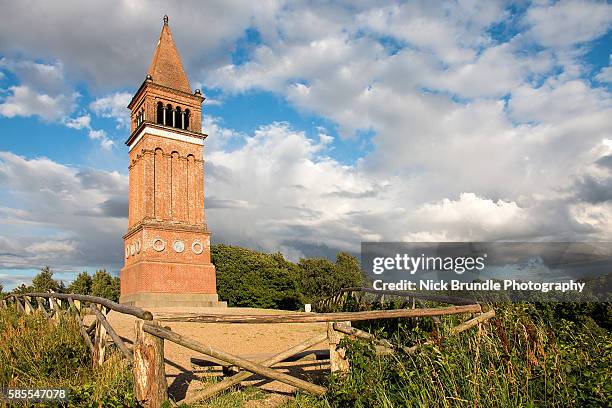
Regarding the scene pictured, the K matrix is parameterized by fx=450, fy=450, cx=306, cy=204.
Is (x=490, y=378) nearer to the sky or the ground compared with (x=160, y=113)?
nearer to the ground

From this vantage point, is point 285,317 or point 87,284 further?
point 87,284

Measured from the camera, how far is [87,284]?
45.6 meters

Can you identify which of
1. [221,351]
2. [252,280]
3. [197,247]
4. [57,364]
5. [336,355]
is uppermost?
[197,247]

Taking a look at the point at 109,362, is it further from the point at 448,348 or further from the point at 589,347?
the point at 589,347

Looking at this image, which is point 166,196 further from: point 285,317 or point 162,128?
point 285,317

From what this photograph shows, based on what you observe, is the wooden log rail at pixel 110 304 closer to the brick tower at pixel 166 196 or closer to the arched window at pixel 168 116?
the brick tower at pixel 166 196

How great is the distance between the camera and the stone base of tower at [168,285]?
25891mm

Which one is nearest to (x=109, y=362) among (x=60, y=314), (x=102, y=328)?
(x=102, y=328)

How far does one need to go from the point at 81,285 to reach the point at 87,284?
0.81 metres

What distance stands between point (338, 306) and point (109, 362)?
717 cm

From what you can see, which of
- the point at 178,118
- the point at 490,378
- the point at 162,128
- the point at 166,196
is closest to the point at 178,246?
the point at 166,196

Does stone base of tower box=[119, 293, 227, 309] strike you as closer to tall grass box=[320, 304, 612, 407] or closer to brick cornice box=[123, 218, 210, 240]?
brick cornice box=[123, 218, 210, 240]

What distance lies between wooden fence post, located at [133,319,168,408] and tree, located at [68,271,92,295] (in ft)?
144

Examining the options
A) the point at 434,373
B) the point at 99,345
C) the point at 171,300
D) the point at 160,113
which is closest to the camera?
the point at 434,373
